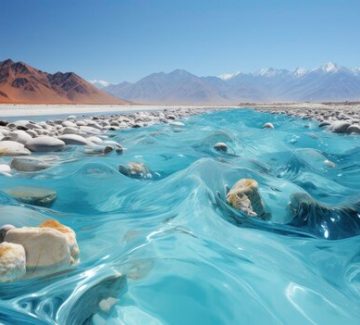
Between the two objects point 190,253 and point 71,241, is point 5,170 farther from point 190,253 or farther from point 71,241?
point 190,253

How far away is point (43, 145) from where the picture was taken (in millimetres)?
6824

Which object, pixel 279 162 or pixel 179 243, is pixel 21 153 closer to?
pixel 279 162

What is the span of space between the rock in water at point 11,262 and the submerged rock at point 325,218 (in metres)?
2.15

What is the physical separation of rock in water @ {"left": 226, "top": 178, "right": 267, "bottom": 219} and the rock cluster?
5.32 ft

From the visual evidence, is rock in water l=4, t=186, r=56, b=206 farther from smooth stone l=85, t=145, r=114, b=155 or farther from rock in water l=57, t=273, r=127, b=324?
smooth stone l=85, t=145, r=114, b=155

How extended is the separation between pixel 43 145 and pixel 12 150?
790 mm

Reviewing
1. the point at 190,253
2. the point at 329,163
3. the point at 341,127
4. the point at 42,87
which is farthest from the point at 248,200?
the point at 42,87

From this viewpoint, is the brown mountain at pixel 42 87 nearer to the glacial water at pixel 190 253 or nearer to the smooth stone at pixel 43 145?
the smooth stone at pixel 43 145

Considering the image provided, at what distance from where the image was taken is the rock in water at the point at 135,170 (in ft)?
16.2

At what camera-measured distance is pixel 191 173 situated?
4223 mm

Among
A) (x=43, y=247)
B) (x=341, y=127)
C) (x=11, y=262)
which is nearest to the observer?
(x=11, y=262)

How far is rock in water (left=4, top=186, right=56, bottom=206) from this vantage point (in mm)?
3461

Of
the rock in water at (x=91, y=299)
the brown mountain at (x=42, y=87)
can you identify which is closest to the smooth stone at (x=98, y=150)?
the rock in water at (x=91, y=299)

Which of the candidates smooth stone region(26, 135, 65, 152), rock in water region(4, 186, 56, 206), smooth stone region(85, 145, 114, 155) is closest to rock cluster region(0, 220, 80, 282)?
rock in water region(4, 186, 56, 206)
